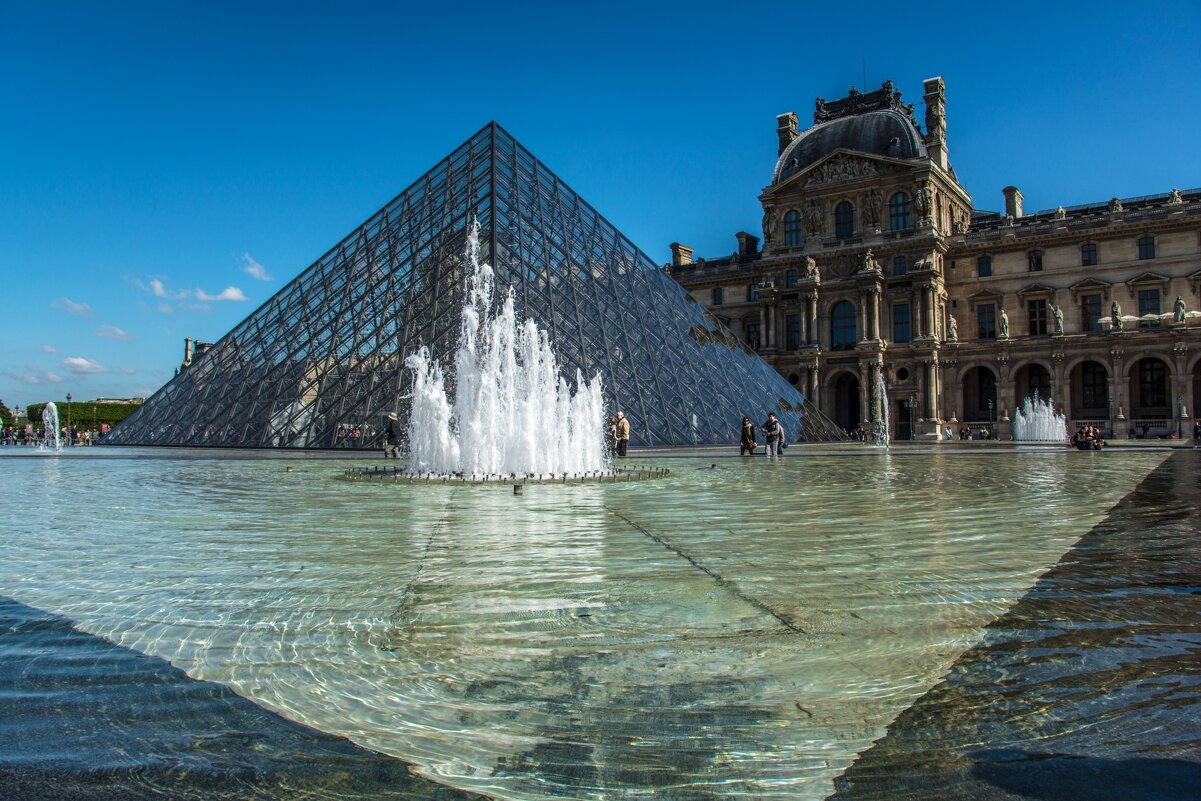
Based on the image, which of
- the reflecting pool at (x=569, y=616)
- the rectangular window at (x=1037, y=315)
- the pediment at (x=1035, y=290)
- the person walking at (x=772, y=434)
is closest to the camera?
the reflecting pool at (x=569, y=616)

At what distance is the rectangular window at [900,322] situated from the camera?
47438 mm

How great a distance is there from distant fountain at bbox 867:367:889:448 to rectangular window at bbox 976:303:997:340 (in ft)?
19.2

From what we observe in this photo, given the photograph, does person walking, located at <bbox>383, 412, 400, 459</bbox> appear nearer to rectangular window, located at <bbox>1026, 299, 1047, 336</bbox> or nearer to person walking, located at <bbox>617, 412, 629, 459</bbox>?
person walking, located at <bbox>617, 412, 629, 459</bbox>

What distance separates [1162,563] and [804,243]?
46574mm

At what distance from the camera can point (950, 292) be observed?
48.2m

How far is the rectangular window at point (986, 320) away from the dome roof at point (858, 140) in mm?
8700

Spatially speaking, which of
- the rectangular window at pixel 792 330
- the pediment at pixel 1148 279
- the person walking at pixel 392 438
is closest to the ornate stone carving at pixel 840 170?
the rectangular window at pixel 792 330

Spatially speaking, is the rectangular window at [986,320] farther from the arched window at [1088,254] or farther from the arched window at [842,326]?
the arched window at [842,326]

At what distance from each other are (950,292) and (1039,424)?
990 centimetres

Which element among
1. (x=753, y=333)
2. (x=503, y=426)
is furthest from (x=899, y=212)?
(x=503, y=426)

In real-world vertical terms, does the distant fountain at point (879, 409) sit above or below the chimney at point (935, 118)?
below

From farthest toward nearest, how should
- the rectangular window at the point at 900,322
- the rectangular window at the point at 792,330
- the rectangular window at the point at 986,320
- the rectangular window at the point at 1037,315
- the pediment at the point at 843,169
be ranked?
1. the rectangular window at the point at 792,330
2. the rectangular window at the point at 900,322
3. the rectangular window at the point at 986,320
4. the pediment at the point at 843,169
5. the rectangular window at the point at 1037,315

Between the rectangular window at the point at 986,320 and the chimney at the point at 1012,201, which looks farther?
the chimney at the point at 1012,201

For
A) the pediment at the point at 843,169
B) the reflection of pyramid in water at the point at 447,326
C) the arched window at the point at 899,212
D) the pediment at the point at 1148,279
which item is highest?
the pediment at the point at 843,169
